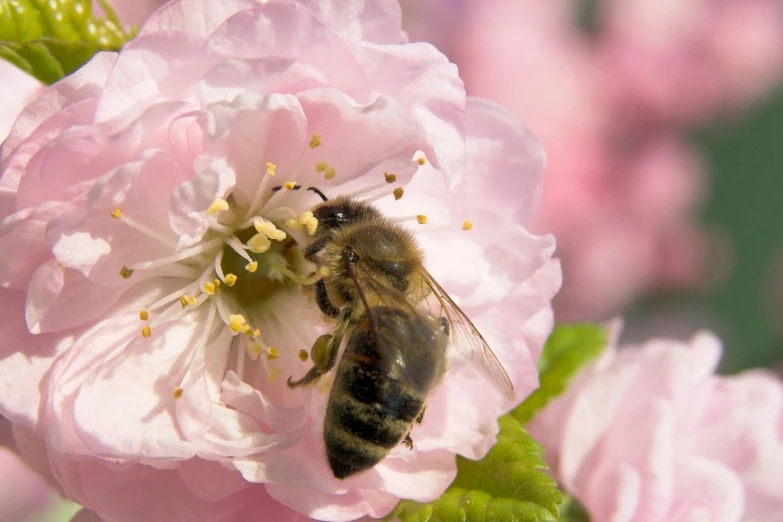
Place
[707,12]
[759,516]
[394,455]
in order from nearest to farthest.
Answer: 1. [394,455]
2. [759,516]
3. [707,12]

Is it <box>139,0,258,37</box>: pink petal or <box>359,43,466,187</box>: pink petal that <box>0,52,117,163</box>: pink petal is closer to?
<box>139,0,258,37</box>: pink petal

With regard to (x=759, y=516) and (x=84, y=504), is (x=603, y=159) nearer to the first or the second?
(x=759, y=516)

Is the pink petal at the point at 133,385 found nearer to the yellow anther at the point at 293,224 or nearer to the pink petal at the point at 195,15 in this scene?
the yellow anther at the point at 293,224

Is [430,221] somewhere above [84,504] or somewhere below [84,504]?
above

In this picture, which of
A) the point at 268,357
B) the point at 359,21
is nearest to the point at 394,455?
the point at 268,357

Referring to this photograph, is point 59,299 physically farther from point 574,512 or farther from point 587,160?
point 587,160

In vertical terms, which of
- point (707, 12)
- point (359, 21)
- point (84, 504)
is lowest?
point (707, 12)

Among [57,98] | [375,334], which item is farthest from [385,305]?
[57,98]
